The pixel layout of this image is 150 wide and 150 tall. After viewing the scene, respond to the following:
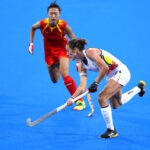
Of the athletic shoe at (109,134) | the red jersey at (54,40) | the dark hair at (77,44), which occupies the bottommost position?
the athletic shoe at (109,134)

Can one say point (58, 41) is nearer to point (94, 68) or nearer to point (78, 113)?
point (78, 113)

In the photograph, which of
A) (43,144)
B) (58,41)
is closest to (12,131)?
(43,144)

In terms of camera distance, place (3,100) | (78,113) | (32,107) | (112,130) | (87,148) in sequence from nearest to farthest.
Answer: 1. (87,148)
2. (112,130)
3. (78,113)
4. (32,107)
5. (3,100)

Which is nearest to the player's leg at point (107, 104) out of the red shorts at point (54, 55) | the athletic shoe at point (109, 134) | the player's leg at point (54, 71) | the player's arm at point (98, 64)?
the athletic shoe at point (109, 134)

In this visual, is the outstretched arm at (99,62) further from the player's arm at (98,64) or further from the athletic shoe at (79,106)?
the athletic shoe at (79,106)

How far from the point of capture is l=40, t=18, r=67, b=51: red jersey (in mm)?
5305

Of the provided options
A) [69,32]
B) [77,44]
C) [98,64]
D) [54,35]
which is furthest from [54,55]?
[98,64]

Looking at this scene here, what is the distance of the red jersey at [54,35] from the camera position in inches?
209

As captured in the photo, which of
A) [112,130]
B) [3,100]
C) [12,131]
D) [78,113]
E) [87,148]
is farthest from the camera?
[3,100]

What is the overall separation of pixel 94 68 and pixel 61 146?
3.41 ft

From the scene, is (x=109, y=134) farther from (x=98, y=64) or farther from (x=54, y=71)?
(x=54, y=71)

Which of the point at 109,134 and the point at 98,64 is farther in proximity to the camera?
the point at 109,134

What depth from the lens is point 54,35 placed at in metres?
5.38

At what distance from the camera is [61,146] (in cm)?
371
